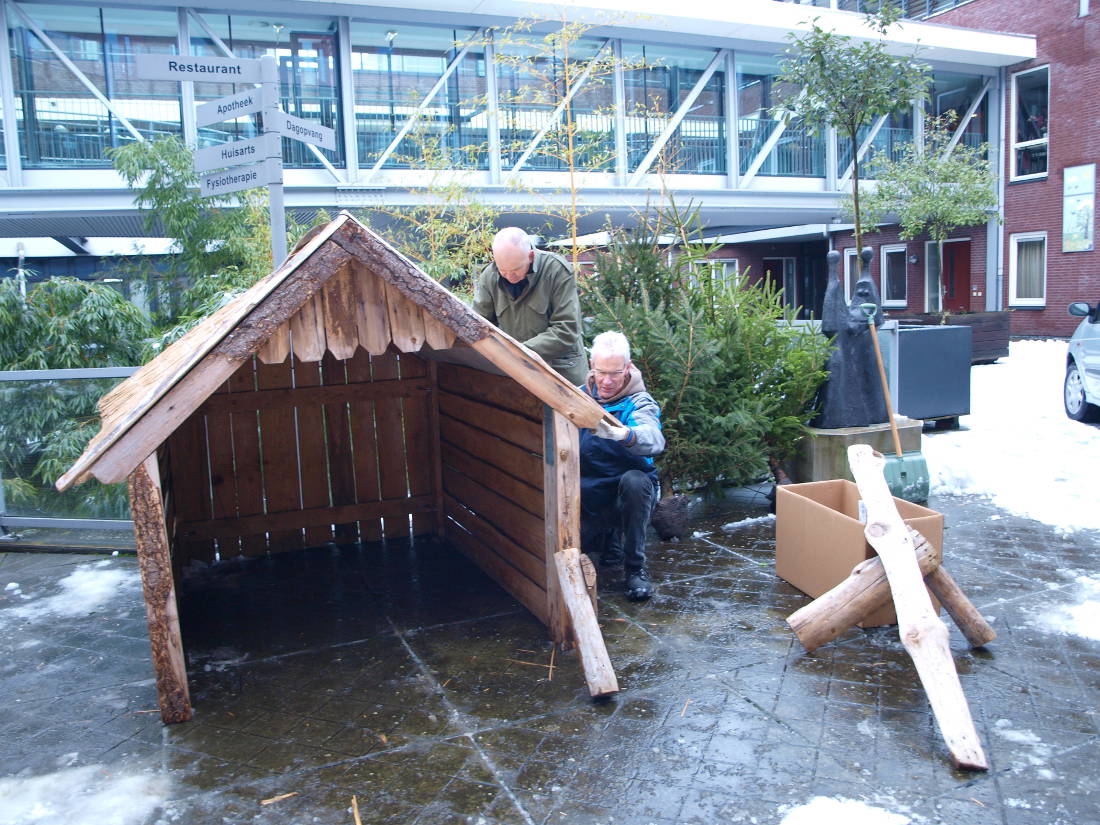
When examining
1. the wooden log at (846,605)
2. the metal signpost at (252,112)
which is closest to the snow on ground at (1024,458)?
the wooden log at (846,605)

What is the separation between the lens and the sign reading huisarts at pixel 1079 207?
21.8m

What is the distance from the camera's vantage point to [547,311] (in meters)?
5.35

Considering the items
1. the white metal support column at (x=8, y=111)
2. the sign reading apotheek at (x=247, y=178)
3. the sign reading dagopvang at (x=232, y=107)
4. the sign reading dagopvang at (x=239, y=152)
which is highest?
the white metal support column at (x=8, y=111)

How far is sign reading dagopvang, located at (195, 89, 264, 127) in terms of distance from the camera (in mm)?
5520

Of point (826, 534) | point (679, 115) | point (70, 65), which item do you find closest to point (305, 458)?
point (826, 534)

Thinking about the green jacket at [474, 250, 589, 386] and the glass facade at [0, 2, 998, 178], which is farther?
the glass facade at [0, 2, 998, 178]

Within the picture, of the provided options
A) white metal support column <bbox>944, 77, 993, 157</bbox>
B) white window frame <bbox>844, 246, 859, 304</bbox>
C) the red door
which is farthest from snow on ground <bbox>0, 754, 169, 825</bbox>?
white window frame <bbox>844, 246, 859, 304</bbox>

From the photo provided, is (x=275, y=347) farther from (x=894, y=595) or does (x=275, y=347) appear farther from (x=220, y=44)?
(x=220, y=44)

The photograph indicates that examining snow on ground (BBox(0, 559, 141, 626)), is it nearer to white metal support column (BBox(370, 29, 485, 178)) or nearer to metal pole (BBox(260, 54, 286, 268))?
metal pole (BBox(260, 54, 286, 268))

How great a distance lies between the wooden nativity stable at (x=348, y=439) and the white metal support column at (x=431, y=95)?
12.2 metres

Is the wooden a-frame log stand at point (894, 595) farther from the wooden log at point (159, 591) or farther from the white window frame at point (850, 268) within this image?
the white window frame at point (850, 268)

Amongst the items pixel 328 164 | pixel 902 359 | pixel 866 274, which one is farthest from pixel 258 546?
pixel 328 164

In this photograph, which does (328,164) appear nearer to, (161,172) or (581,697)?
(161,172)

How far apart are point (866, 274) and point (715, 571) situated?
2581 millimetres
